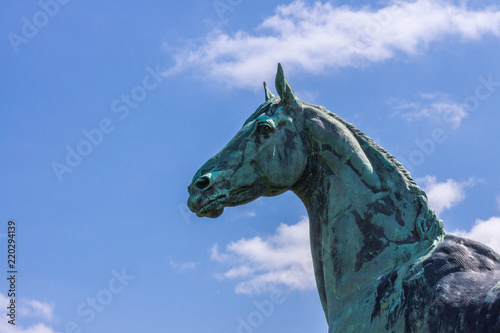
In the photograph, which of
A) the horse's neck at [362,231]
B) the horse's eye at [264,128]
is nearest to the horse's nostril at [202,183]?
the horse's eye at [264,128]

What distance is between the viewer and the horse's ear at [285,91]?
20.9 feet

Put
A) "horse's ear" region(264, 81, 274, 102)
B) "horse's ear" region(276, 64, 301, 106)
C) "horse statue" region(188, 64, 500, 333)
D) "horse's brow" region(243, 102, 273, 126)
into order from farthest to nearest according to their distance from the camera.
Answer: "horse's ear" region(264, 81, 274, 102) → "horse's brow" region(243, 102, 273, 126) → "horse's ear" region(276, 64, 301, 106) → "horse statue" region(188, 64, 500, 333)

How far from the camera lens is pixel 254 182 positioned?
620 cm

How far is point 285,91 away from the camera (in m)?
6.36

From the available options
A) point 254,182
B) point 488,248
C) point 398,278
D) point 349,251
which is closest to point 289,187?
point 254,182

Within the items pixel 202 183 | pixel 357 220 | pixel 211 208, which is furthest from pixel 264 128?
pixel 357 220

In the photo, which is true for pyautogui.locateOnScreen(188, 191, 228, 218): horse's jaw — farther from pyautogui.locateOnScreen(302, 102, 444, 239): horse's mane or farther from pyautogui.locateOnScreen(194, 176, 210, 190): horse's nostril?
pyautogui.locateOnScreen(302, 102, 444, 239): horse's mane

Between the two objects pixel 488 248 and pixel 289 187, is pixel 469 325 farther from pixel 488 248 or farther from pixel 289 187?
pixel 289 187

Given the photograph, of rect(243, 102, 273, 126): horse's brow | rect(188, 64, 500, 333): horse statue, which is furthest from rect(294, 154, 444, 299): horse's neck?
rect(243, 102, 273, 126): horse's brow

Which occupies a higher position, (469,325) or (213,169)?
(213,169)

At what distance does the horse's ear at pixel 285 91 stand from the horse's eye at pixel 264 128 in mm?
303

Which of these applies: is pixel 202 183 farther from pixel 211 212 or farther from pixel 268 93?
pixel 268 93

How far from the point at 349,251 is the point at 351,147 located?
2.68 feet

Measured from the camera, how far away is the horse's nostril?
6157mm
